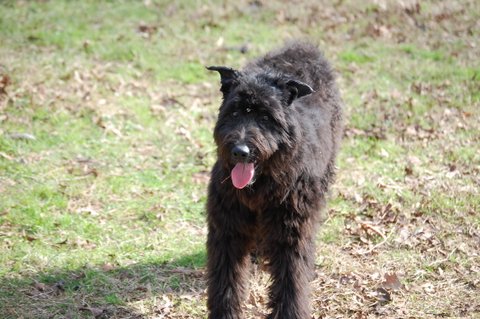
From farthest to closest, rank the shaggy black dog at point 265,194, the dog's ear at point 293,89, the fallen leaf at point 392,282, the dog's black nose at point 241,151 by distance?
the fallen leaf at point 392,282 < the dog's ear at point 293,89 < the shaggy black dog at point 265,194 < the dog's black nose at point 241,151

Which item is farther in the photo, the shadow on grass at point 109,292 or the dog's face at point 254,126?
the shadow on grass at point 109,292

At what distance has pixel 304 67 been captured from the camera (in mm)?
6250

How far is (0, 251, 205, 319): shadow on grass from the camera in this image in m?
5.25

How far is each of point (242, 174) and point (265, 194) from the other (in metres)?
0.34

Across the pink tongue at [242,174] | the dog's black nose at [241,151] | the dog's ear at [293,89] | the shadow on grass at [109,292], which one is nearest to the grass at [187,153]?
the shadow on grass at [109,292]

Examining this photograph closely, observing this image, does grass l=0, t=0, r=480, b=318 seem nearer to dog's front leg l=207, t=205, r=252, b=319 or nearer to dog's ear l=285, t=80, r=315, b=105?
dog's front leg l=207, t=205, r=252, b=319

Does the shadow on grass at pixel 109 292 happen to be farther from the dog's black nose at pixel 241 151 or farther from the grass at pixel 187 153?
the dog's black nose at pixel 241 151

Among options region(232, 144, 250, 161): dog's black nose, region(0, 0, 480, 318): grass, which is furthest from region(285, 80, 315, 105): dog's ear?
region(0, 0, 480, 318): grass

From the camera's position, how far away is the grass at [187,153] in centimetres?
565

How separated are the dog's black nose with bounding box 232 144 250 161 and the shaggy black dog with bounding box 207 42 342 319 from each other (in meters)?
0.01

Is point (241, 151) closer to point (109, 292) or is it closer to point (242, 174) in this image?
point (242, 174)

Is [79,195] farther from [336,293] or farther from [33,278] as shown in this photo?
[336,293]

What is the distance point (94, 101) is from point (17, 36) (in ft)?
11.0

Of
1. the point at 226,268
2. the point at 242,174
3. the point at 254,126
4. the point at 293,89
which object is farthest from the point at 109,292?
the point at 293,89
